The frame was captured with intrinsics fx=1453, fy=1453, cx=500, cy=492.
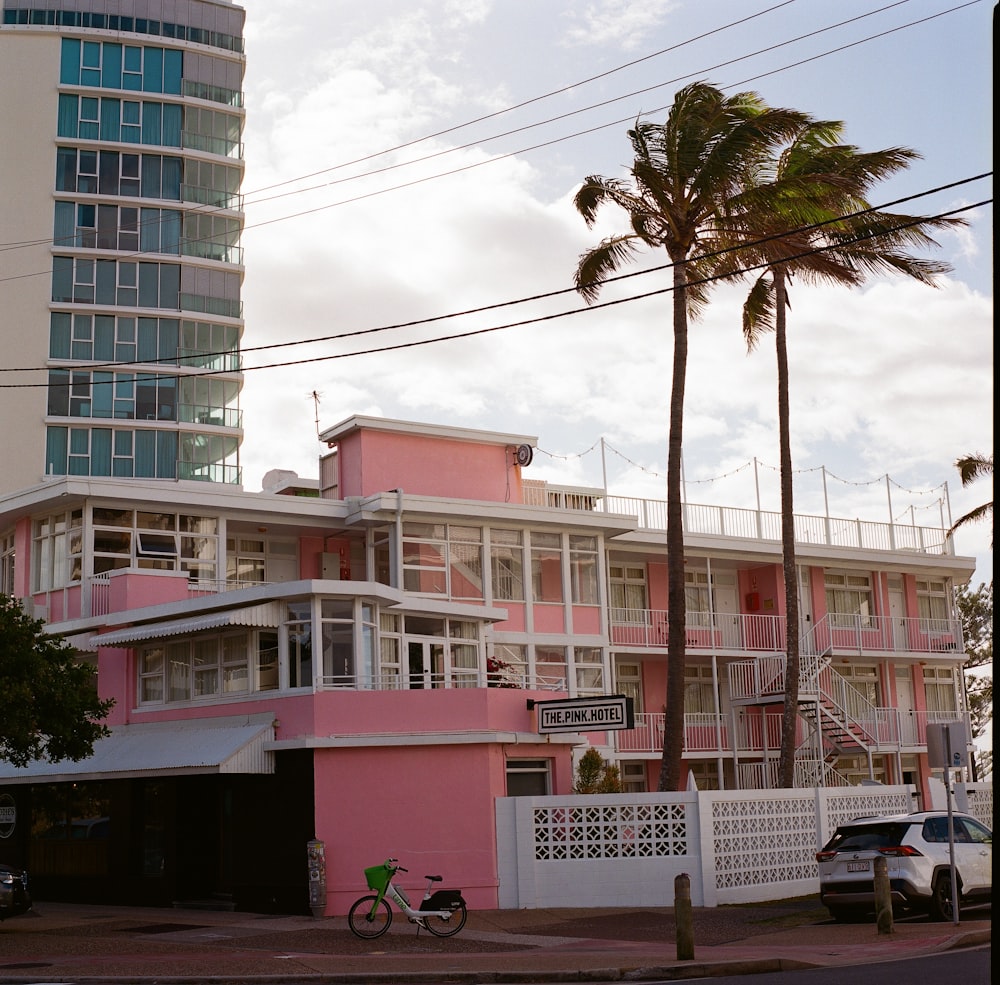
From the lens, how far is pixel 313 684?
2462 centimetres

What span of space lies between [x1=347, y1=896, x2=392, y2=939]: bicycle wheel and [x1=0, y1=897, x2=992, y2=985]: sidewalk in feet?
0.47

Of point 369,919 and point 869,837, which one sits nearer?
point 369,919

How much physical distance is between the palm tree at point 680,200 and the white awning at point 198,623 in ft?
24.3

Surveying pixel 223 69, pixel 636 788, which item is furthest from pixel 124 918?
pixel 223 69

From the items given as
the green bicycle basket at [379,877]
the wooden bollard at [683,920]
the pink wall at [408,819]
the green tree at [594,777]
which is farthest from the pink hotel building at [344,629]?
the wooden bollard at [683,920]

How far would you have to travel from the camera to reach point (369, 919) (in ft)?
64.9

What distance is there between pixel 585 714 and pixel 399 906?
6329 millimetres

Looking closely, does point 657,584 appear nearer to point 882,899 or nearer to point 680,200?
point 680,200

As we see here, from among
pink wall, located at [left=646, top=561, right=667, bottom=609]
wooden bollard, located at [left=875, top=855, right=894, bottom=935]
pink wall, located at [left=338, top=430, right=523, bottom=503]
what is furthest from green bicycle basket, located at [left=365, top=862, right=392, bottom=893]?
pink wall, located at [left=646, top=561, right=667, bottom=609]

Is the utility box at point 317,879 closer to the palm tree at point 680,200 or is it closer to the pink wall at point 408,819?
the pink wall at point 408,819

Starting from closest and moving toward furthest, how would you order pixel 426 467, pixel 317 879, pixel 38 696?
pixel 38 696, pixel 317 879, pixel 426 467

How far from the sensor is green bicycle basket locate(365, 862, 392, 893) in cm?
1947

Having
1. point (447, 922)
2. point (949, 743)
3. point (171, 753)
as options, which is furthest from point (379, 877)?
point (949, 743)

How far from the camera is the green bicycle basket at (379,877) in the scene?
19.5 metres
